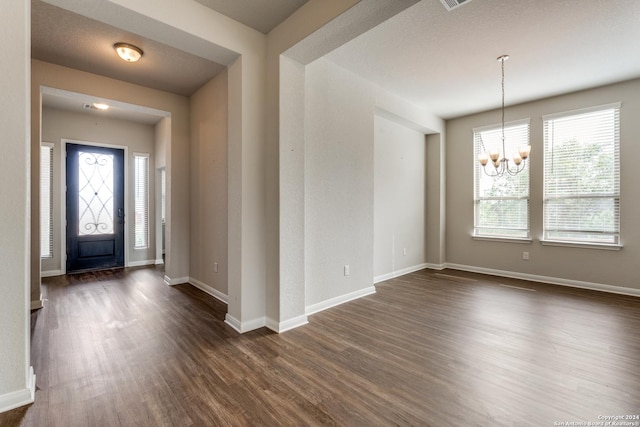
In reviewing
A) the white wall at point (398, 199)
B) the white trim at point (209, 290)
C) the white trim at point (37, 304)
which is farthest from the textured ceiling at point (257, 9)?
the white trim at point (37, 304)

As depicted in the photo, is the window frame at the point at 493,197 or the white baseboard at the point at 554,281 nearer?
the white baseboard at the point at 554,281

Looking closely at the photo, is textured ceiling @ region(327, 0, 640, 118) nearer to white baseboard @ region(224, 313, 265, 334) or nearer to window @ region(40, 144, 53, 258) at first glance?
white baseboard @ region(224, 313, 265, 334)

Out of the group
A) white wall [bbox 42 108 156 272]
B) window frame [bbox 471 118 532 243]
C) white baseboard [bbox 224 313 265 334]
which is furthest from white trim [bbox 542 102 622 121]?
white wall [bbox 42 108 156 272]

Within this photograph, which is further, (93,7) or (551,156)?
(551,156)

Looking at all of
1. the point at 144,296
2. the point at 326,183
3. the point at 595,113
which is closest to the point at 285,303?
the point at 326,183

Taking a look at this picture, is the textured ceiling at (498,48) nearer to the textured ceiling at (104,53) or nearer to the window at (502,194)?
the window at (502,194)

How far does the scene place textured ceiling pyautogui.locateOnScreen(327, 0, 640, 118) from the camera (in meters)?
2.69

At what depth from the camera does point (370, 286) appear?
Answer: 4.21m

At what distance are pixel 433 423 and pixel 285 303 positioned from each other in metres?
1.65

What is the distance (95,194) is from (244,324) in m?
4.90

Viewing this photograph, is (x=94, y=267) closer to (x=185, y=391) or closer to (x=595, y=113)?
Result: (x=185, y=391)

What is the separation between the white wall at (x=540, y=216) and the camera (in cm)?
415

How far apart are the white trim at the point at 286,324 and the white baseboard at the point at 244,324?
76mm

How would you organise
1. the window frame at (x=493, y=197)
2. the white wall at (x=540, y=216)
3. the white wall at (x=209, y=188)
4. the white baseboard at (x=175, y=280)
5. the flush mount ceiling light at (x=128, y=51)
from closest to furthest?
the flush mount ceiling light at (x=128, y=51) < the white wall at (x=209, y=188) < the white wall at (x=540, y=216) < the white baseboard at (x=175, y=280) < the window frame at (x=493, y=197)
